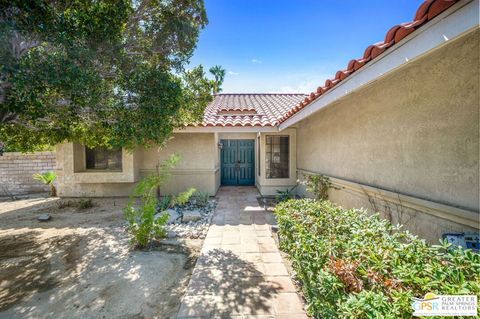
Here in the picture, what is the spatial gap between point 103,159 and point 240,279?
31.0 feet

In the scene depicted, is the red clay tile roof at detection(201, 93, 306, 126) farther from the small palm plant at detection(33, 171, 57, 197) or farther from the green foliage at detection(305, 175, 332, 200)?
the small palm plant at detection(33, 171, 57, 197)

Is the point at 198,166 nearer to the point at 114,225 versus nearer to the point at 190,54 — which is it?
the point at 114,225

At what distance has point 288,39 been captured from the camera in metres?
8.98

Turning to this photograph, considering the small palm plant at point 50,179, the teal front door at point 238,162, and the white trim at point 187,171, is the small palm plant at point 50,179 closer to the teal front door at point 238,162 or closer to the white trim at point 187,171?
the white trim at point 187,171

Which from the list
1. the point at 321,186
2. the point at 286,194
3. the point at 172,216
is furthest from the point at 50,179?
the point at 321,186

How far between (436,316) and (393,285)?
0.39 metres

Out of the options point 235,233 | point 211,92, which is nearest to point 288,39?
point 211,92

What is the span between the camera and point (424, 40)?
2.06 m

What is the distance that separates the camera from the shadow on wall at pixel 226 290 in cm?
316

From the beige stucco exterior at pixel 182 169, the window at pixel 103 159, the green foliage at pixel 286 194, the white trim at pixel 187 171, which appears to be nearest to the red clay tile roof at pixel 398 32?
the green foliage at pixel 286 194

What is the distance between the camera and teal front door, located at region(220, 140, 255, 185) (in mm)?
13648

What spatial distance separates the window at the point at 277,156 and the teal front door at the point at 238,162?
317 centimetres

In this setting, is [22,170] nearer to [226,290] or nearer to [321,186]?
[226,290]

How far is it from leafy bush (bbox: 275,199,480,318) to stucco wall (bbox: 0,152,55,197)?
14.9 metres
